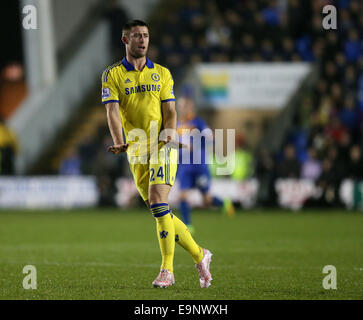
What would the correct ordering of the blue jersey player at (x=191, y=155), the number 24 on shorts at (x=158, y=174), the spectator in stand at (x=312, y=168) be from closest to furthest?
the number 24 on shorts at (x=158, y=174)
the blue jersey player at (x=191, y=155)
the spectator in stand at (x=312, y=168)

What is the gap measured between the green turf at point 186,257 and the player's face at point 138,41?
2.17 metres

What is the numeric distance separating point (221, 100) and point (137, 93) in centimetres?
1676

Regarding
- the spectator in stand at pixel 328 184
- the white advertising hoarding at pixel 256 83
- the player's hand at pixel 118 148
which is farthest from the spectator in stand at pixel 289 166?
the player's hand at pixel 118 148

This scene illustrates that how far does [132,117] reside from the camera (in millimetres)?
7945

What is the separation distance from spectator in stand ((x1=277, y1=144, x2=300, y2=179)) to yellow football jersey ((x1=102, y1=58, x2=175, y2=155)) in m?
13.9

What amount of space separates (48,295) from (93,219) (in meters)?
11.4

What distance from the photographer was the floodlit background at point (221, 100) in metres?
22.0

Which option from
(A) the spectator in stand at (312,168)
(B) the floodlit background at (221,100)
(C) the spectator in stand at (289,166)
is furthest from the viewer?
(B) the floodlit background at (221,100)

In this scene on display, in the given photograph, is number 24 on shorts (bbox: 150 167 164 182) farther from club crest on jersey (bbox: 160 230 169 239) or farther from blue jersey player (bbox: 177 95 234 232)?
blue jersey player (bbox: 177 95 234 232)

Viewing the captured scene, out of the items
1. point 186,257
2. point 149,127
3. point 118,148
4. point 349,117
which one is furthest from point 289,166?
point 118,148

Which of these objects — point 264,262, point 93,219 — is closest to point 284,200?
point 93,219

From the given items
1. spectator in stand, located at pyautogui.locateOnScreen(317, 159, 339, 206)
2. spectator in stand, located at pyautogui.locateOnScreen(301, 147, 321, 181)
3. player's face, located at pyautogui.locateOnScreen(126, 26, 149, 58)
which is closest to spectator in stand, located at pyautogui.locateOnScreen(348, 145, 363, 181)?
spectator in stand, located at pyautogui.locateOnScreen(317, 159, 339, 206)

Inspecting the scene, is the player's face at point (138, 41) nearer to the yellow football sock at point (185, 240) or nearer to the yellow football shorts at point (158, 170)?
the yellow football shorts at point (158, 170)
